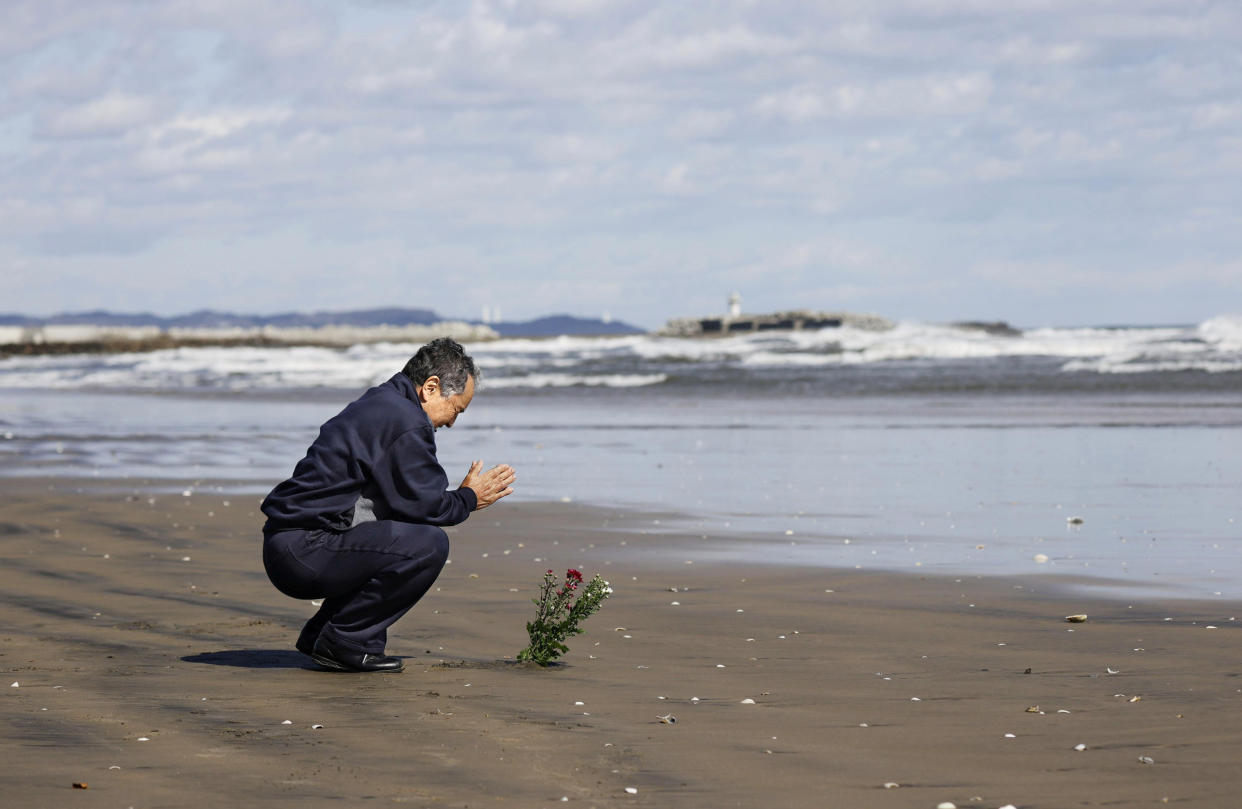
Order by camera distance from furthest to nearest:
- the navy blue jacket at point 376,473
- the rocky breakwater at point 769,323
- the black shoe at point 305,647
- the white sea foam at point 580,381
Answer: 1. the rocky breakwater at point 769,323
2. the white sea foam at point 580,381
3. the black shoe at point 305,647
4. the navy blue jacket at point 376,473

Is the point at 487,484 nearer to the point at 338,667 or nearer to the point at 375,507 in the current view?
the point at 375,507

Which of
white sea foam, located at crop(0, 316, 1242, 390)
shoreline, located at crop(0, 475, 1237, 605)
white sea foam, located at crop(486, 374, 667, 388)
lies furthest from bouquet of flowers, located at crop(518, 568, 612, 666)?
white sea foam, located at crop(0, 316, 1242, 390)

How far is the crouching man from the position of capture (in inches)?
210

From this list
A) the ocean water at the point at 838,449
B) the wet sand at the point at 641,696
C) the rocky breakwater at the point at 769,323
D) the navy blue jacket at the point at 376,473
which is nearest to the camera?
the wet sand at the point at 641,696

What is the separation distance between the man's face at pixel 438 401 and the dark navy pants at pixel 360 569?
0.44 m

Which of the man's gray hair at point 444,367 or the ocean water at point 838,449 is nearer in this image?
the man's gray hair at point 444,367

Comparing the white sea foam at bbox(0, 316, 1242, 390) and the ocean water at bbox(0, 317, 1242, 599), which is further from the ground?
the white sea foam at bbox(0, 316, 1242, 390)

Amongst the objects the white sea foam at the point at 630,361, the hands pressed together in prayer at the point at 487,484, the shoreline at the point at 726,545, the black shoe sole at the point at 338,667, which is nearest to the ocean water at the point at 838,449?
the shoreline at the point at 726,545

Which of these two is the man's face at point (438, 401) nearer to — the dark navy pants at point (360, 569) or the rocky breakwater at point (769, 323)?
the dark navy pants at point (360, 569)

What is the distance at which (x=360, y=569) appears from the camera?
5.45 meters

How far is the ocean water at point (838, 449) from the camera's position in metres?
9.30

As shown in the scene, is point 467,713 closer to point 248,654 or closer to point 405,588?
point 405,588

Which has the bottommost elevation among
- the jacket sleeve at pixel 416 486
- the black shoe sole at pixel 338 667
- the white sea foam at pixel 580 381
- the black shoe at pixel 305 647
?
the black shoe sole at pixel 338 667

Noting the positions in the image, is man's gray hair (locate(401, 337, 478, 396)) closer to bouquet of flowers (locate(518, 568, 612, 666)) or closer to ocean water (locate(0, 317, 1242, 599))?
bouquet of flowers (locate(518, 568, 612, 666))
